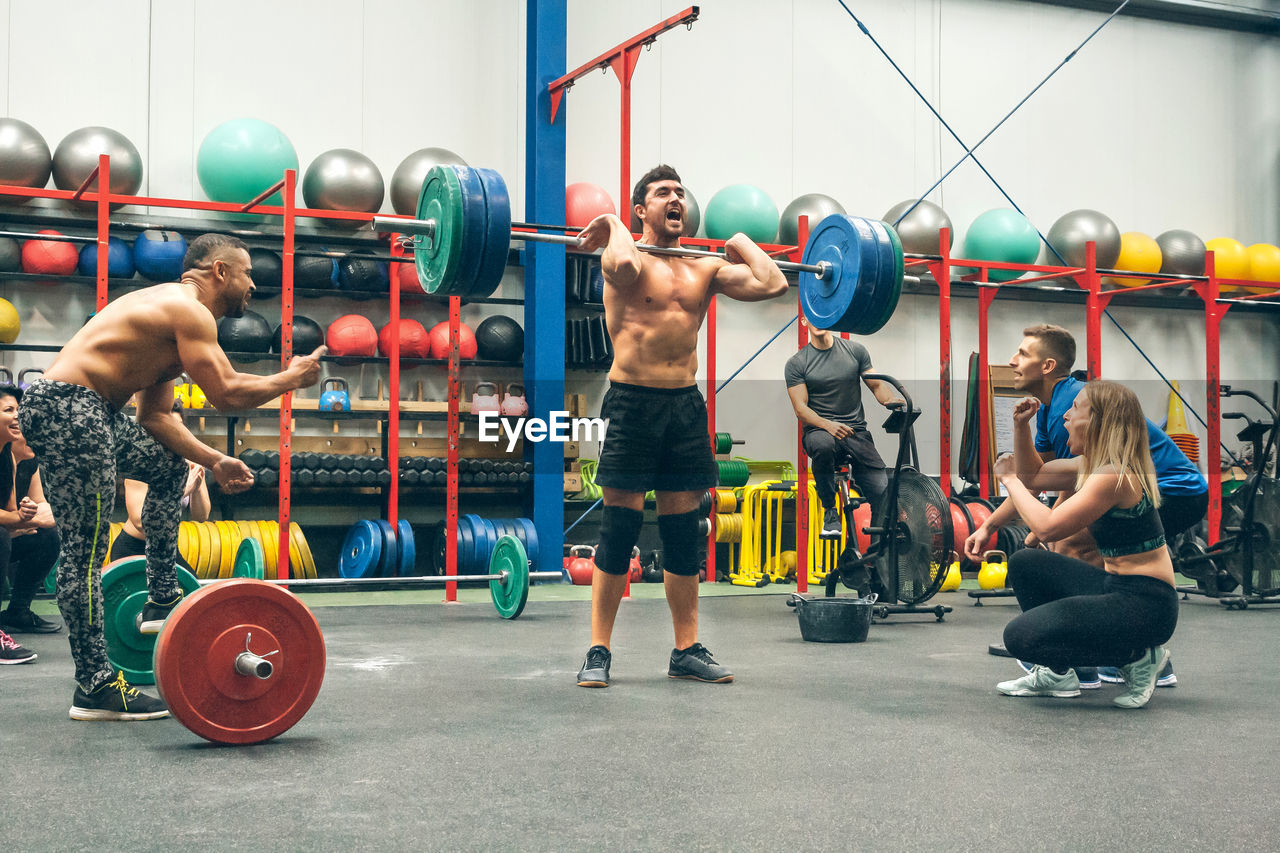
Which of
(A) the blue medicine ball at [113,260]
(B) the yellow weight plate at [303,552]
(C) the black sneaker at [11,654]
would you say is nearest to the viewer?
(C) the black sneaker at [11,654]

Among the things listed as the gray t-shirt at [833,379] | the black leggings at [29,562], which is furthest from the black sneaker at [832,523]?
the black leggings at [29,562]

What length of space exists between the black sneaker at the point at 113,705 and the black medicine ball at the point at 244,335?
3.65m

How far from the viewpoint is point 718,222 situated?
689 cm

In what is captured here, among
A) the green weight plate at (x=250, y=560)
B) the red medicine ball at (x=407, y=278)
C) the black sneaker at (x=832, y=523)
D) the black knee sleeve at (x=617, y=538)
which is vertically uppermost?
the red medicine ball at (x=407, y=278)

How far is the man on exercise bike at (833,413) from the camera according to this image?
16.0 ft

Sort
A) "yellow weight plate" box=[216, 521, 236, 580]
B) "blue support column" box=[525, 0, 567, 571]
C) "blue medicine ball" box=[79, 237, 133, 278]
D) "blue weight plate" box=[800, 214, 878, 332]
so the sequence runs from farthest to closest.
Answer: "blue support column" box=[525, 0, 567, 571], "blue medicine ball" box=[79, 237, 133, 278], "yellow weight plate" box=[216, 521, 236, 580], "blue weight plate" box=[800, 214, 878, 332]

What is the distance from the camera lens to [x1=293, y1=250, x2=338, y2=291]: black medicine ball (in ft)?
20.3

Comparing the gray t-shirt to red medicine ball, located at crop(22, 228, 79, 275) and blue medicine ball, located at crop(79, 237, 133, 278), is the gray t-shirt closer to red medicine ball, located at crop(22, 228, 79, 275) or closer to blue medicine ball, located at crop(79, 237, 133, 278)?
blue medicine ball, located at crop(79, 237, 133, 278)

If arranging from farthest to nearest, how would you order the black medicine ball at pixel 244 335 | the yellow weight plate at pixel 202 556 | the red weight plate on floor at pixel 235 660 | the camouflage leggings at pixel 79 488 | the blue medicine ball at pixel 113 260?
the black medicine ball at pixel 244 335 < the blue medicine ball at pixel 113 260 < the yellow weight plate at pixel 202 556 < the camouflage leggings at pixel 79 488 < the red weight plate on floor at pixel 235 660

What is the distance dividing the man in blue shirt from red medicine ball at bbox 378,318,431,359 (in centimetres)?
385

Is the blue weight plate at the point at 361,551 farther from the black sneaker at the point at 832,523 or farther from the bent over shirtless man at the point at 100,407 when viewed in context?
the bent over shirtless man at the point at 100,407

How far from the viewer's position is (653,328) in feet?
9.82

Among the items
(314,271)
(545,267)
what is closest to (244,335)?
(314,271)

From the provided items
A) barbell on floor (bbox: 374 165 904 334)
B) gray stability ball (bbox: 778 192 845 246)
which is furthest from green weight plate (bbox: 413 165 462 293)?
gray stability ball (bbox: 778 192 845 246)
